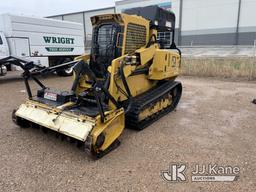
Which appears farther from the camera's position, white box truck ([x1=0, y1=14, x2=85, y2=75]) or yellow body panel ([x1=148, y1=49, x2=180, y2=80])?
white box truck ([x1=0, y1=14, x2=85, y2=75])

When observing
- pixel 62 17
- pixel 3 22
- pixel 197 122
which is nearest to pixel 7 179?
pixel 197 122

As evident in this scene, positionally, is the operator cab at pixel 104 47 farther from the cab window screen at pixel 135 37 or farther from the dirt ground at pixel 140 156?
the dirt ground at pixel 140 156

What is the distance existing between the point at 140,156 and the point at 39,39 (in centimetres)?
851

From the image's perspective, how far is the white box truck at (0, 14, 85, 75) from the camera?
898 centimetres

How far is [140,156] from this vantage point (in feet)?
11.0

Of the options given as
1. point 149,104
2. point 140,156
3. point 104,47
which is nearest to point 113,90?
point 149,104

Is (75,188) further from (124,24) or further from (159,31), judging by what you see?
(159,31)

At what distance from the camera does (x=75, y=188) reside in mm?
2658

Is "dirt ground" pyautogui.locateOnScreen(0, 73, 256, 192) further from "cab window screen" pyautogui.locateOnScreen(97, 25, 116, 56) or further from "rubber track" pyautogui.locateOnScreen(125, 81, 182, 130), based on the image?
"cab window screen" pyautogui.locateOnScreen(97, 25, 116, 56)

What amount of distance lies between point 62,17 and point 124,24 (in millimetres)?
49795

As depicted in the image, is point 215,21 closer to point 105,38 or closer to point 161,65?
point 161,65

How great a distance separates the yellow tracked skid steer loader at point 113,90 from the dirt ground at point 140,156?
0.85 ft

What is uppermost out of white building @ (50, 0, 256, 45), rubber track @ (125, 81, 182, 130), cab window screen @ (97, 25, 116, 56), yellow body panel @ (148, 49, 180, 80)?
white building @ (50, 0, 256, 45)

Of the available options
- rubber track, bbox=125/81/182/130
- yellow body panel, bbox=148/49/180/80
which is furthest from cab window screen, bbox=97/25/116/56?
rubber track, bbox=125/81/182/130
